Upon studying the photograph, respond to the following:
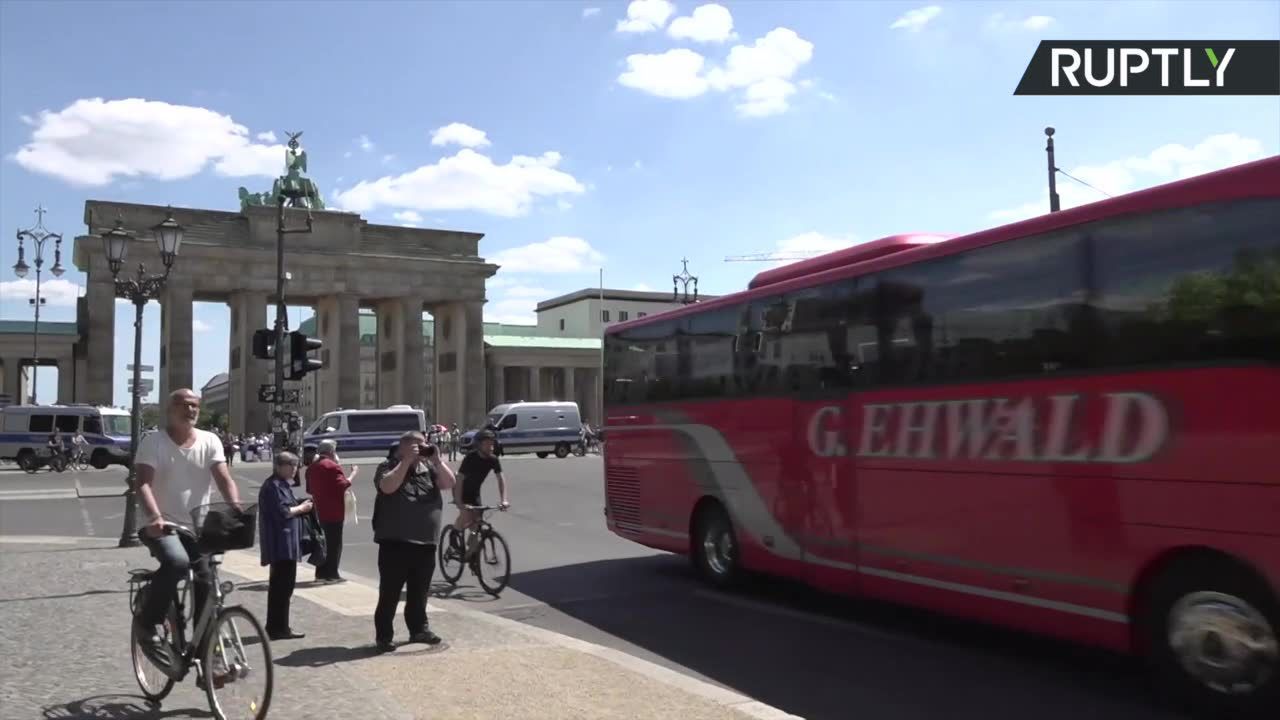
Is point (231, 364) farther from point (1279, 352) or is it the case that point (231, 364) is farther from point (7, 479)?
point (1279, 352)

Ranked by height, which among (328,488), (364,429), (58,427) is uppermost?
(58,427)

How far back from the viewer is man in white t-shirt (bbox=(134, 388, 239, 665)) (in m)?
6.19

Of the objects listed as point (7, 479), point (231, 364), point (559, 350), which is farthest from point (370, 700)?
point (559, 350)

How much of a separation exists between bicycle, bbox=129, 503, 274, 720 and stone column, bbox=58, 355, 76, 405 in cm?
8327

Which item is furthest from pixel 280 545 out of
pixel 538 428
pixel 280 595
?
pixel 538 428

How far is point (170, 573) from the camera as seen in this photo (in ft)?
20.3

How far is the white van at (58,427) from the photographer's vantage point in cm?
4572

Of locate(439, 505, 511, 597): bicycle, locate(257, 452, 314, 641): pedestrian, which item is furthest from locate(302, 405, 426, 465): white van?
locate(257, 452, 314, 641): pedestrian

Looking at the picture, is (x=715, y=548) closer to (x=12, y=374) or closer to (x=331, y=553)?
(x=331, y=553)

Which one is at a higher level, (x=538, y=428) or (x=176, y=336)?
(x=176, y=336)

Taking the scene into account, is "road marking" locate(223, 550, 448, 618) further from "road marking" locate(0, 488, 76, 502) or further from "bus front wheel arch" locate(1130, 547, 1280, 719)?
"road marking" locate(0, 488, 76, 502)

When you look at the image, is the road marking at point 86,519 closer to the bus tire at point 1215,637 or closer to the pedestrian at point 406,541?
the pedestrian at point 406,541

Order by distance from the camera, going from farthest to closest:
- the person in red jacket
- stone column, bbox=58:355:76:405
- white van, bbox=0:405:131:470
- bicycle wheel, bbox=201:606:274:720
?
stone column, bbox=58:355:76:405 < white van, bbox=0:405:131:470 < the person in red jacket < bicycle wheel, bbox=201:606:274:720

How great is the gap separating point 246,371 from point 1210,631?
7397 cm
